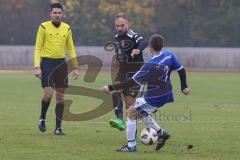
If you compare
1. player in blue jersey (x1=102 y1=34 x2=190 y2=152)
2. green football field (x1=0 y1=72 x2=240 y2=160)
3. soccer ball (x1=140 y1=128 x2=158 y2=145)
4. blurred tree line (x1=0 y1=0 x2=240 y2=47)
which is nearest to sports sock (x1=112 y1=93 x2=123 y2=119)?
green football field (x1=0 y1=72 x2=240 y2=160)

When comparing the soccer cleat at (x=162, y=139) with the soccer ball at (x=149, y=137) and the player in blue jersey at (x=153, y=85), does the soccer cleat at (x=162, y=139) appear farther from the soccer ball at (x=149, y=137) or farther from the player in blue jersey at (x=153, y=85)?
the soccer ball at (x=149, y=137)

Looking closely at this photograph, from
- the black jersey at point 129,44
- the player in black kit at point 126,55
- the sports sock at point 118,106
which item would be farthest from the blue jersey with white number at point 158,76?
the sports sock at point 118,106

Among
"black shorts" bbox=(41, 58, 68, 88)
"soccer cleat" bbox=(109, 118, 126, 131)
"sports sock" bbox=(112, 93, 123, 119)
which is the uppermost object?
"black shorts" bbox=(41, 58, 68, 88)

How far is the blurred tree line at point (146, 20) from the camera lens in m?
49.0

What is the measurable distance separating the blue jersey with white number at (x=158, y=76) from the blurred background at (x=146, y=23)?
3545 cm

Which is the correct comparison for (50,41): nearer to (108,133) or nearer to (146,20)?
(108,133)

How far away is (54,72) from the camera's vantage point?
1369cm

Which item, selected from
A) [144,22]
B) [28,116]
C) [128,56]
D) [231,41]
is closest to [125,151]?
[128,56]

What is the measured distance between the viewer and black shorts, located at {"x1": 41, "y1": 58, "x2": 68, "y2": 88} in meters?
13.5

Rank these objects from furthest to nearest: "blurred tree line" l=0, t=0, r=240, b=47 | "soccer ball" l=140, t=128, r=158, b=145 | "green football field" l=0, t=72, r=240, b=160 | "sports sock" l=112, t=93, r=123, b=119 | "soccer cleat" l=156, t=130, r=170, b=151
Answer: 1. "blurred tree line" l=0, t=0, r=240, b=47
2. "sports sock" l=112, t=93, r=123, b=119
3. "soccer ball" l=140, t=128, r=158, b=145
4. "soccer cleat" l=156, t=130, r=170, b=151
5. "green football field" l=0, t=72, r=240, b=160

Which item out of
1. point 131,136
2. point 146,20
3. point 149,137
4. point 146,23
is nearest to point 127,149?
point 131,136

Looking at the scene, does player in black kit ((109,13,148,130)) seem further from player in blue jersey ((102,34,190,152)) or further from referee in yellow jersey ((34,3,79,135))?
player in blue jersey ((102,34,190,152))

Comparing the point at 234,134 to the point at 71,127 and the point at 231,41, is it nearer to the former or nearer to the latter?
the point at 71,127

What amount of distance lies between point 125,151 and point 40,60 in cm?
331
